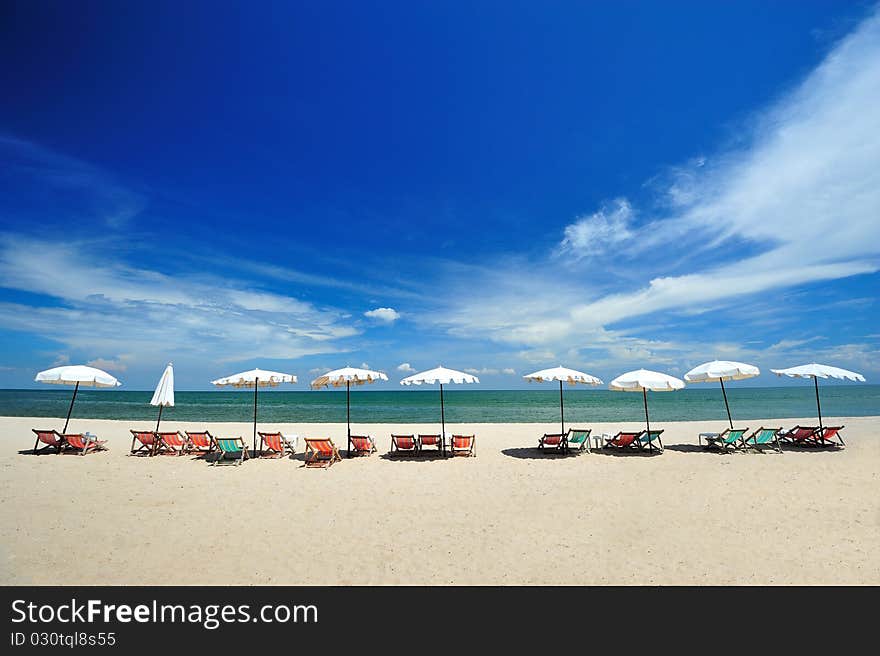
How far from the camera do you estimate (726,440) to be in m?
11.5

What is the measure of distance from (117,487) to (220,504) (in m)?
2.77

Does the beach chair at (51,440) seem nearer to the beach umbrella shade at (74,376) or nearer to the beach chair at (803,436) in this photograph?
the beach umbrella shade at (74,376)

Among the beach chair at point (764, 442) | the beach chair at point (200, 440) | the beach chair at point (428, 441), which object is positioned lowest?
the beach chair at point (764, 442)

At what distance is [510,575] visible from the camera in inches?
174

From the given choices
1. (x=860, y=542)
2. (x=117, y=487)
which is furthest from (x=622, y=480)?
(x=117, y=487)

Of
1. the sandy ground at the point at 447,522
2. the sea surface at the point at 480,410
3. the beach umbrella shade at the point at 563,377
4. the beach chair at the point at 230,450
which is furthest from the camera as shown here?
the sea surface at the point at 480,410

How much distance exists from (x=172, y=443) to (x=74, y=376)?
307 centimetres

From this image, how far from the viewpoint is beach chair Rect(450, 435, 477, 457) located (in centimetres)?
1173

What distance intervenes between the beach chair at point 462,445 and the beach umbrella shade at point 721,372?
6.38 metres

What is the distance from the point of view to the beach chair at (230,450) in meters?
10.6

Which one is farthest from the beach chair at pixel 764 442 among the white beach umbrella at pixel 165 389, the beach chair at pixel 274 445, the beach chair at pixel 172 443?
the white beach umbrella at pixel 165 389

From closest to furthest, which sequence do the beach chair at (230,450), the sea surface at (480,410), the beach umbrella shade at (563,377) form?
the beach chair at (230,450), the beach umbrella shade at (563,377), the sea surface at (480,410)

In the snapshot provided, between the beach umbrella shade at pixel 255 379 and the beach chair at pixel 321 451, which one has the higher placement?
the beach umbrella shade at pixel 255 379
